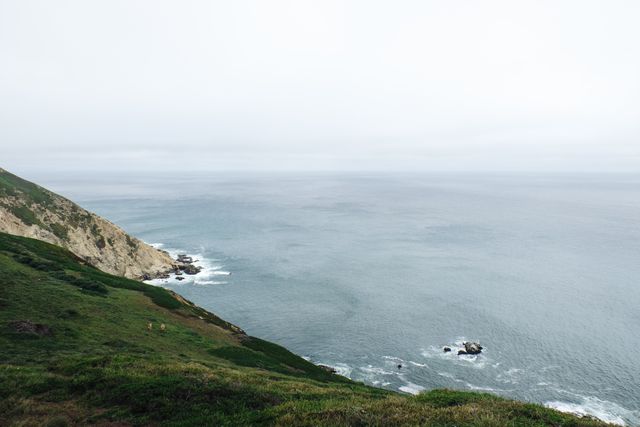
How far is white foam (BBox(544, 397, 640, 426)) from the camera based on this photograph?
157ft

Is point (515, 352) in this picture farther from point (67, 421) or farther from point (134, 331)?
point (67, 421)

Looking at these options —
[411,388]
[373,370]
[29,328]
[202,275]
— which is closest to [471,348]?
[411,388]

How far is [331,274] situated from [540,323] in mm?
55310

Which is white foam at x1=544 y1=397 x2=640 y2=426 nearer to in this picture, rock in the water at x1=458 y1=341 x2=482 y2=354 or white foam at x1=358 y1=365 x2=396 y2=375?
rock in the water at x1=458 y1=341 x2=482 y2=354

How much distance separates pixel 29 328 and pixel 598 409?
67.0 metres

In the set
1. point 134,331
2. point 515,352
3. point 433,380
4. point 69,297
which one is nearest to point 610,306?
point 515,352

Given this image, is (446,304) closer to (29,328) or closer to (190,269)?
(190,269)

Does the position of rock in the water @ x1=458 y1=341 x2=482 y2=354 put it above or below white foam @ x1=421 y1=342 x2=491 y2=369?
above

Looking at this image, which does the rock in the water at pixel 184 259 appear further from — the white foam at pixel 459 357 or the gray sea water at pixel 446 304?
the white foam at pixel 459 357

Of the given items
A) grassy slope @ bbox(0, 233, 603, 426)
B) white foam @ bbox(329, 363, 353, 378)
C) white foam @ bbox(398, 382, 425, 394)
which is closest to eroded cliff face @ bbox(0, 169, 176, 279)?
grassy slope @ bbox(0, 233, 603, 426)

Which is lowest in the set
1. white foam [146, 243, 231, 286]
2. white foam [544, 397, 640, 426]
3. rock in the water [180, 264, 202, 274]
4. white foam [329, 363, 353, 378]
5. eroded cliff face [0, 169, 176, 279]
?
white foam [544, 397, 640, 426]

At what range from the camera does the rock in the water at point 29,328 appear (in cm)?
2534

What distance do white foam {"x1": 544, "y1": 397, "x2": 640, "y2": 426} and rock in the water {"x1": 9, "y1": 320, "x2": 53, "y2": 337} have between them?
58.6 meters

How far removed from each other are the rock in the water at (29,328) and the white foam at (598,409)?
58.6 metres
